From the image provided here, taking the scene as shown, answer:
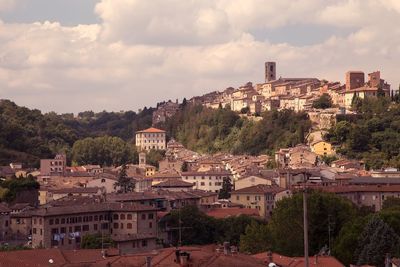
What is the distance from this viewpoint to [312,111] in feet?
373

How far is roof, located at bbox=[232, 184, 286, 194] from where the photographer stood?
2852 inches

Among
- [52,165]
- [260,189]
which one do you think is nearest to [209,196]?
[260,189]

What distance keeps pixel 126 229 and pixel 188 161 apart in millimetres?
48648

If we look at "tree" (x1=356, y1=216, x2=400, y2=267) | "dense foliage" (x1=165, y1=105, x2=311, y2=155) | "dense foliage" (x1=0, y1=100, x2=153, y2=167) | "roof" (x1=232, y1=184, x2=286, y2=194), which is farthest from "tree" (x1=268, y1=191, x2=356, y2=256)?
"dense foliage" (x1=0, y1=100, x2=153, y2=167)

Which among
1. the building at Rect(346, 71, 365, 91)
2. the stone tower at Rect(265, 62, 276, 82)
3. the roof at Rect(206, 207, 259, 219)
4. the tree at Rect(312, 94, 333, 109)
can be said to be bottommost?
the roof at Rect(206, 207, 259, 219)

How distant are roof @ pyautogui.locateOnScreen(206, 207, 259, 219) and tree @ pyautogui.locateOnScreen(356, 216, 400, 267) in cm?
2332

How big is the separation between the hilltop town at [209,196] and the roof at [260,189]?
0.42 feet

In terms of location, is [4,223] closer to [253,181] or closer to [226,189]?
[253,181]

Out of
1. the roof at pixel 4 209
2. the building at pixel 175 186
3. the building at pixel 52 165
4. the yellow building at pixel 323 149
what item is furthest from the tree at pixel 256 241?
the yellow building at pixel 323 149

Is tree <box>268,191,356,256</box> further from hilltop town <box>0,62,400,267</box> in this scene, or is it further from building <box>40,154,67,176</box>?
building <box>40,154,67,176</box>

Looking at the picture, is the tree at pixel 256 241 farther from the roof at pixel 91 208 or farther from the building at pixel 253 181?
the building at pixel 253 181

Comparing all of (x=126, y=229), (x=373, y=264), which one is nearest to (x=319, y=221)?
(x=373, y=264)

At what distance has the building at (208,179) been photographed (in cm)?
8888

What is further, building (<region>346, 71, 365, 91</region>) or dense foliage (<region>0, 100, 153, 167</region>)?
building (<region>346, 71, 365, 91</region>)
